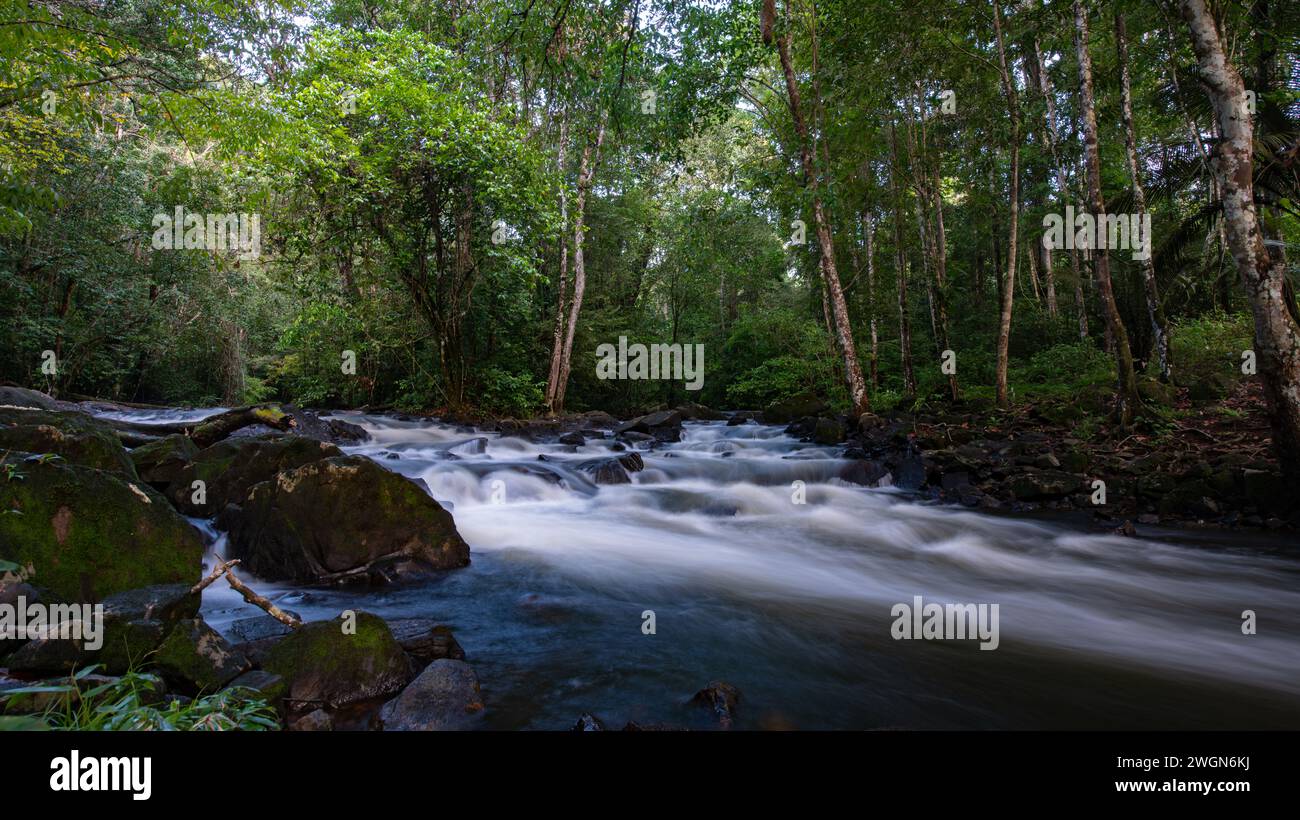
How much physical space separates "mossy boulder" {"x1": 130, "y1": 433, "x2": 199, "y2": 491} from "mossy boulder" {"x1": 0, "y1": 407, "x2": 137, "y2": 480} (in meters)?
1.05

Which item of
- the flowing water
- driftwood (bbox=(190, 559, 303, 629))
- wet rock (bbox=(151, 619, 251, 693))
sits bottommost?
the flowing water

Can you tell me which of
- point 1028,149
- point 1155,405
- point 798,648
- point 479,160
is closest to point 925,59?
point 1028,149

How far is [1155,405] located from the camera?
37.2 feet

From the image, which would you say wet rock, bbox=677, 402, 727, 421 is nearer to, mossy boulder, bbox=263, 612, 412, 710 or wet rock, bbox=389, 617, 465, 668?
wet rock, bbox=389, 617, 465, 668

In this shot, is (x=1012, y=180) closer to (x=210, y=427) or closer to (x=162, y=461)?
(x=162, y=461)

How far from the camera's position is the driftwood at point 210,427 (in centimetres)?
952

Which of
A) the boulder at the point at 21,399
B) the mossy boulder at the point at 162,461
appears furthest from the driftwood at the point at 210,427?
the boulder at the point at 21,399

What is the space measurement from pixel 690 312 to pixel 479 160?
17.1m

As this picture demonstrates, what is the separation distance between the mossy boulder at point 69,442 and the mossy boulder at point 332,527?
1105 mm

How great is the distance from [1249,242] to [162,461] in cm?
1360

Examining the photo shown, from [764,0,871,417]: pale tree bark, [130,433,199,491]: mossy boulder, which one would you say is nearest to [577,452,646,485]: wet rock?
[130,433,199,491]: mossy boulder

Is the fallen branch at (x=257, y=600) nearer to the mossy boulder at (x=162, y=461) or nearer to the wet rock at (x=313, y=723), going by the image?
the wet rock at (x=313, y=723)

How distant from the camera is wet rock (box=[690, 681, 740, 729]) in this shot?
3516mm
